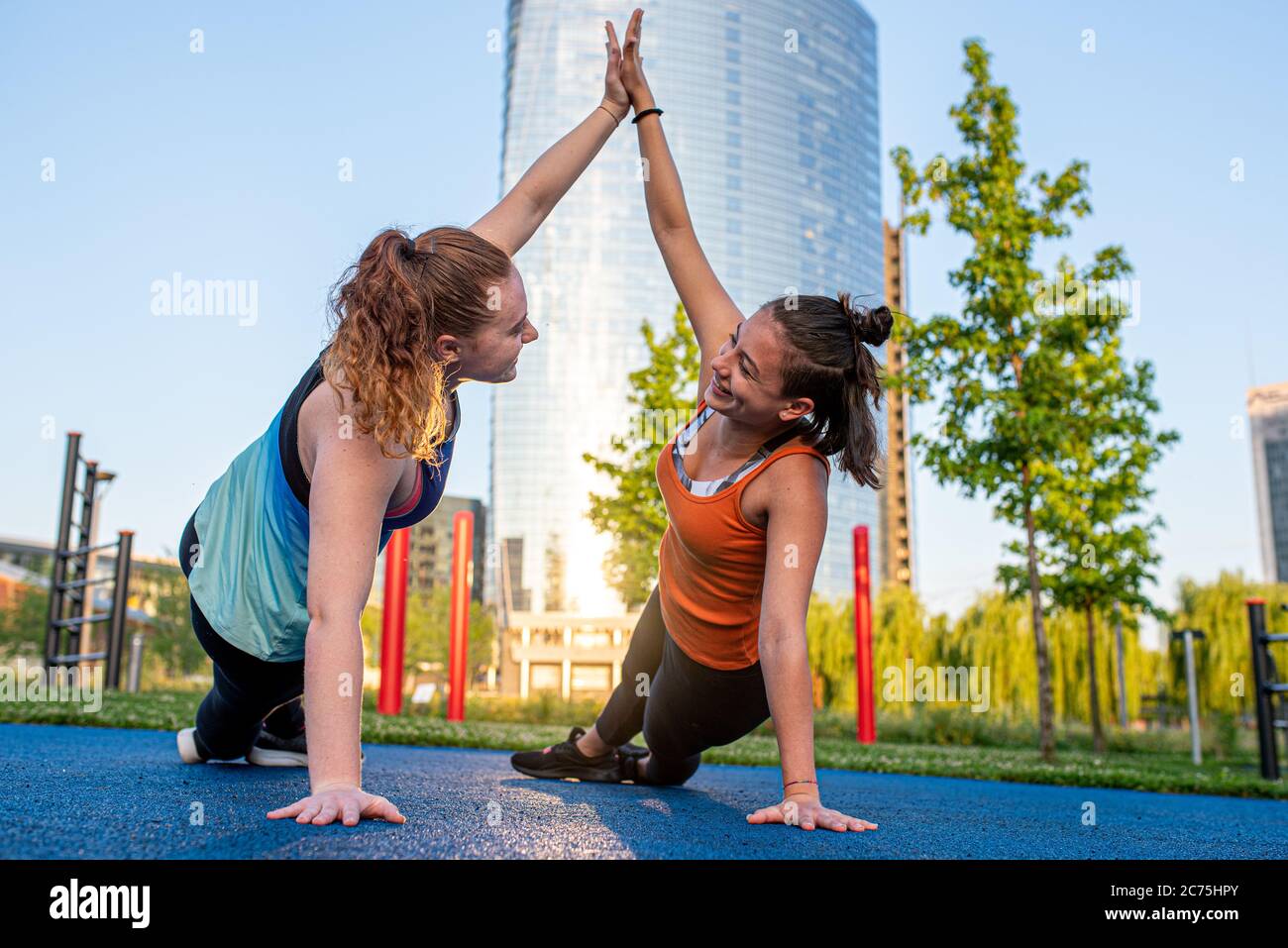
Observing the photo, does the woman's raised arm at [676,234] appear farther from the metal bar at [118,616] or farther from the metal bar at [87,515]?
the metal bar at [87,515]

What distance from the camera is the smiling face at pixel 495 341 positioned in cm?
199

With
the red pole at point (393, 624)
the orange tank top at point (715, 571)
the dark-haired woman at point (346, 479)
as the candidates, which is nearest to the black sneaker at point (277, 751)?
the dark-haired woman at point (346, 479)

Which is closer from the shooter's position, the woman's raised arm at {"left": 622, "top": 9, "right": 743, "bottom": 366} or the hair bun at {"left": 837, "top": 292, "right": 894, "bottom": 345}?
the hair bun at {"left": 837, "top": 292, "right": 894, "bottom": 345}

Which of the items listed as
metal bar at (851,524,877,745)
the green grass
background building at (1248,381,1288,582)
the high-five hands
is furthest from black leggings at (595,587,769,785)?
background building at (1248,381,1288,582)

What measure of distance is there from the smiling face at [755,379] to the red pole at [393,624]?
6.62 m

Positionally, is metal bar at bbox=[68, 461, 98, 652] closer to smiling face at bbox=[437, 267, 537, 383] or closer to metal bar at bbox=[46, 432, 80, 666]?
metal bar at bbox=[46, 432, 80, 666]

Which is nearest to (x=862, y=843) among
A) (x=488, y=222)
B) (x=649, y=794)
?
(x=649, y=794)

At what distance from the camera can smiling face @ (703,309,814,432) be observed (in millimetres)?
2102

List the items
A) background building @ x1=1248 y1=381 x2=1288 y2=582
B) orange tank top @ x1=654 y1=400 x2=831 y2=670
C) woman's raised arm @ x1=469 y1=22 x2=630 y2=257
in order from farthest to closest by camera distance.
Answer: background building @ x1=1248 y1=381 x2=1288 y2=582 < woman's raised arm @ x1=469 y1=22 x2=630 y2=257 < orange tank top @ x1=654 y1=400 x2=831 y2=670

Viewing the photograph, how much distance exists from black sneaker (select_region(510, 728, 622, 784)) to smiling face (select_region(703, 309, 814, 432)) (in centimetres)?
133

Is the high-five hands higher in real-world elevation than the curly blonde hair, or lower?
higher

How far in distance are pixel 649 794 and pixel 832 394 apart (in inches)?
49.6
